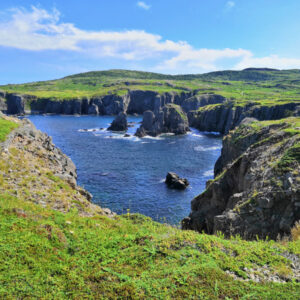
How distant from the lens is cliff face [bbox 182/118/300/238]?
18.4 m

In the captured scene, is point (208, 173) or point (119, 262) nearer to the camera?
point (119, 262)

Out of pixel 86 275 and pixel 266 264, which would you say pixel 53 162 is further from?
pixel 266 264

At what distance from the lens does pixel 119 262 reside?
10.7 metres

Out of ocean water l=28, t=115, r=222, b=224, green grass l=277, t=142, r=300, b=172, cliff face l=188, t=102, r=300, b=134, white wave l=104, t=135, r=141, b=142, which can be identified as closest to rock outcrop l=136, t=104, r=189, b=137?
white wave l=104, t=135, r=141, b=142

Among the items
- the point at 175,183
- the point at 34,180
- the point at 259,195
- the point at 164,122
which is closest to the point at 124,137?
the point at 164,122

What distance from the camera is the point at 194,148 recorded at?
9812 centimetres

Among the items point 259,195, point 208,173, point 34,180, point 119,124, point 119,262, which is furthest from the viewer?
point 119,124

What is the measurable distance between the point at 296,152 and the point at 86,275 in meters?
20.9

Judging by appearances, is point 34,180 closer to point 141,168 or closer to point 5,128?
point 5,128

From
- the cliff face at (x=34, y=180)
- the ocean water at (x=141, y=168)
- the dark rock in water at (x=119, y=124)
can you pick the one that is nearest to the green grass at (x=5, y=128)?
the cliff face at (x=34, y=180)

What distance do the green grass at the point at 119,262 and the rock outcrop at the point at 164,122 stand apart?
113 m

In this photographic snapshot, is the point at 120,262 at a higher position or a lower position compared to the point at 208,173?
higher

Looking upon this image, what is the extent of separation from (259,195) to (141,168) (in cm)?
5133

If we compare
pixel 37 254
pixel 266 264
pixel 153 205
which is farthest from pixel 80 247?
pixel 153 205
